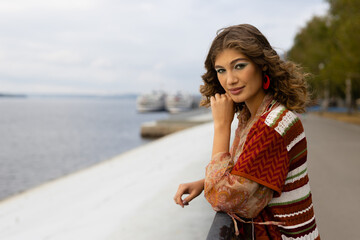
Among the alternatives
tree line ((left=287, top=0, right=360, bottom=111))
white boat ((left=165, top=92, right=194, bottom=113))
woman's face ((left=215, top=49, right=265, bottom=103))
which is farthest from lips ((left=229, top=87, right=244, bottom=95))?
white boat ((left=165, top=92, right=194, bottom=113))

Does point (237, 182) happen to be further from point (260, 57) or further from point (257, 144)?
point (260, 57)

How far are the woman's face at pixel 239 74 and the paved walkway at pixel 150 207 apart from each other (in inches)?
95.7

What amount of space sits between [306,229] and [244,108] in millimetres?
688

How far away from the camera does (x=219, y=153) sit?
1659mm

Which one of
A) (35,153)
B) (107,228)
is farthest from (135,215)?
(35,153)

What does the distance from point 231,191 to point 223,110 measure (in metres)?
0.44

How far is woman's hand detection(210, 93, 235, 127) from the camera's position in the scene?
176 cm

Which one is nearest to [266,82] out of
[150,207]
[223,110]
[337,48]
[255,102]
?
[255,102]

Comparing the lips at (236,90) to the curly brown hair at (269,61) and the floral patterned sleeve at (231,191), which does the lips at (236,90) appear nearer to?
the curly brown hair at (269,61)

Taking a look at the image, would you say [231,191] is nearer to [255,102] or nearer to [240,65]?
[255,102]

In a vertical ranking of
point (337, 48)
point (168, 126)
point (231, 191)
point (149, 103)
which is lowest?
point (149, 103)

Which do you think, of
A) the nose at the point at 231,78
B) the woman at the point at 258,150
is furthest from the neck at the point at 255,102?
the nose at the point at 231,78

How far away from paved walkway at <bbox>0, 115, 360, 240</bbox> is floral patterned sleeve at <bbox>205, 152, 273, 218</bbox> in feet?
7.65

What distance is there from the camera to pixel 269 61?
1710 millimetres
